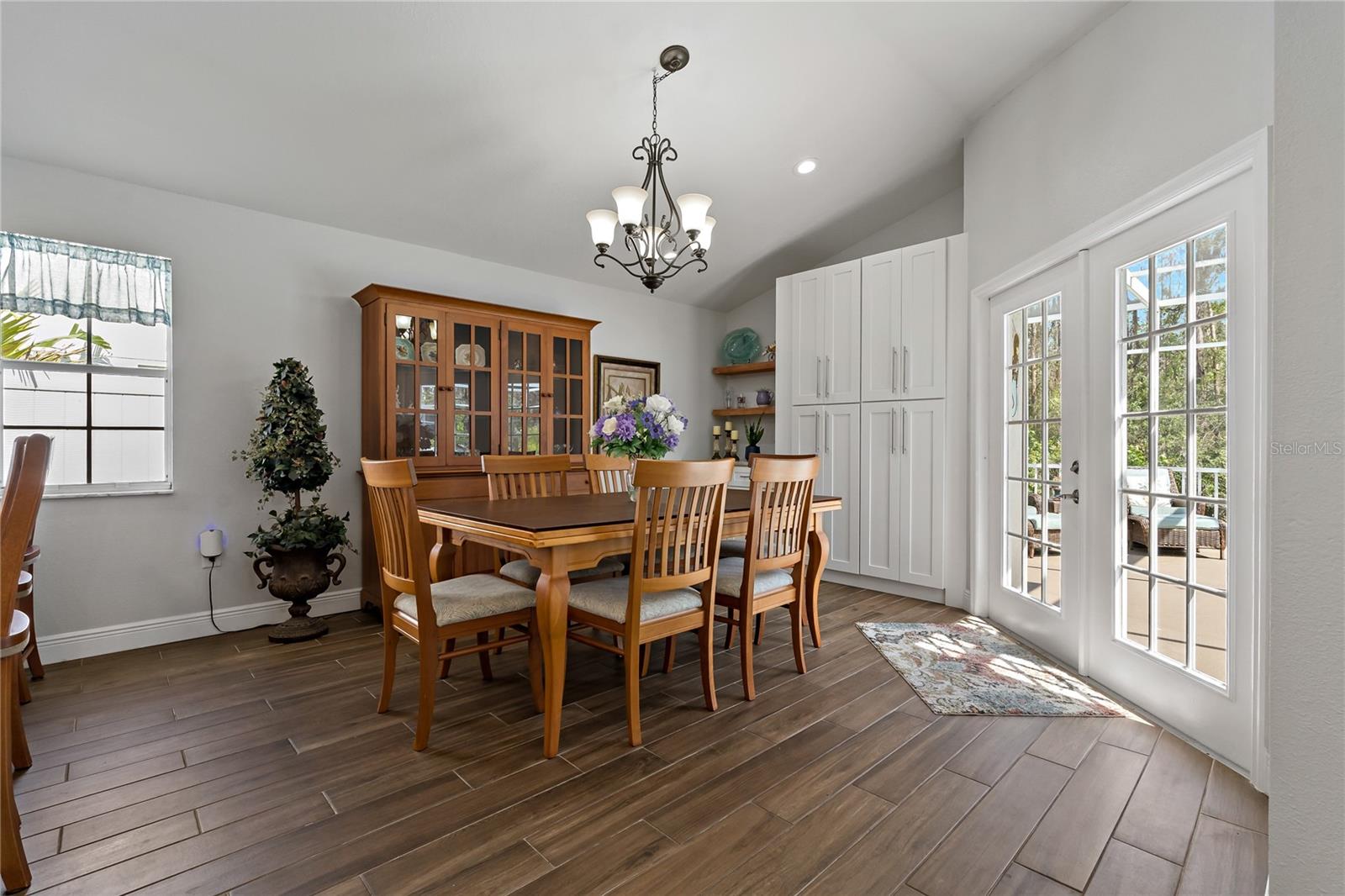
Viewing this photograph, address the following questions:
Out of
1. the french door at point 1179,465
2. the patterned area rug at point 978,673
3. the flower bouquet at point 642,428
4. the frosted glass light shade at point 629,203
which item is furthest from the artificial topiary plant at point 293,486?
the french door at point 1179,465

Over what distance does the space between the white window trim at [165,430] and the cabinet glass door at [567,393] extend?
220 cm

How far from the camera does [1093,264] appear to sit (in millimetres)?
2635

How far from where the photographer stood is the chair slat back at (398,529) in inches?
77.8

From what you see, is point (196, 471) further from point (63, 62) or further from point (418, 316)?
point (63, 62)

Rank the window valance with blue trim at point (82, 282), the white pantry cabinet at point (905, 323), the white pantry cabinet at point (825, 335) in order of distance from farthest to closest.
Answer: the white pantry cabinet at point (825, 335)
the white pantry cabinet at point (905, 323)
the window valance with blue trim at point (82, 282)

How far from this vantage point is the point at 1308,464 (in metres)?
0.93

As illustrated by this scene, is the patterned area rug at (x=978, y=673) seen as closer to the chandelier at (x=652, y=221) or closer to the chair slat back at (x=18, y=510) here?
the chandelier at (x=652, y=221)

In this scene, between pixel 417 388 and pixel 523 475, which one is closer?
pixel 523 475

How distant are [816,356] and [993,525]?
1.84 m

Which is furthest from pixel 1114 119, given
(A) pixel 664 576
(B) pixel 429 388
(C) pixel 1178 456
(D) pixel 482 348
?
(B) pixel 429 388

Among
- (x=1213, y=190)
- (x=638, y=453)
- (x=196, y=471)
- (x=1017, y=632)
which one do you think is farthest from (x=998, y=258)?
(x=196, y=471)

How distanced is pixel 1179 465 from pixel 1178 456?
0.03 metres

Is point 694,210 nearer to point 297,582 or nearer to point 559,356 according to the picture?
point 559,356

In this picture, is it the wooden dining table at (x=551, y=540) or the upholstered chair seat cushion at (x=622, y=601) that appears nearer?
the wooden dining table at (x=551, y=540)
